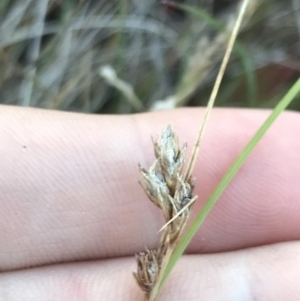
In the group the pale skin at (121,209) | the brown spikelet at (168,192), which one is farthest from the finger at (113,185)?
the brown spikelet at (168,192)

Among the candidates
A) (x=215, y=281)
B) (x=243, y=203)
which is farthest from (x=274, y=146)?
(x=215, y=281)

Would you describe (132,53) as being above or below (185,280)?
above

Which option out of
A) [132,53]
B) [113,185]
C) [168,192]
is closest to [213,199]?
[168,192]

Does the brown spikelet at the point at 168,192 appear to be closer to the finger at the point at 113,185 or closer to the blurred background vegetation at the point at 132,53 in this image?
the finger at the point at 113,185

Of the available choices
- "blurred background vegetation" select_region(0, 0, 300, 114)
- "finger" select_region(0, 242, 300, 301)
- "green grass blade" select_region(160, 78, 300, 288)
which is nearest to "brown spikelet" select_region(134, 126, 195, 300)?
"green grass blade" select_region(160, 78, 300, 288)

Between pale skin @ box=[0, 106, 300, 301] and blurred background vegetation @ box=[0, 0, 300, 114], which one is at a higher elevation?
blurred background vegetation @ box=[0, 0, 300, 114]

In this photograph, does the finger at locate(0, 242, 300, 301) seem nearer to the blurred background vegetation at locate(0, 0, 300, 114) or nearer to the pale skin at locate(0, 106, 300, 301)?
the pale skin at locate(0, 106, 300, 301)

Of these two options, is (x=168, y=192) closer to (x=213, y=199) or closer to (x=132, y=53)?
(x=213, y=199)
